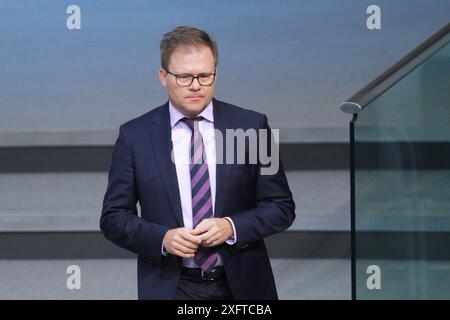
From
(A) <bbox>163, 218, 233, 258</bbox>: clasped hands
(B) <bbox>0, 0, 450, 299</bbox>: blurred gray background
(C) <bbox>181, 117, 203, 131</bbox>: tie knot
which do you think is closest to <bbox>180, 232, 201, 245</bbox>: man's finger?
(A) <bbox>163, 218, 233, 258</bbox>: clasped hands

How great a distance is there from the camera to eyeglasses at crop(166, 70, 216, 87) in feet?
10.0

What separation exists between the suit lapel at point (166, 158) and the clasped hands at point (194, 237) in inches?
3.5

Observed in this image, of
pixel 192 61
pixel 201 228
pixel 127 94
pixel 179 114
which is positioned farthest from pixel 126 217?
pixel 127 94

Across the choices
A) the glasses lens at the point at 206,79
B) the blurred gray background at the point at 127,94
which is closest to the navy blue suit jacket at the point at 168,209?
the glasses lens at the point at 206,79

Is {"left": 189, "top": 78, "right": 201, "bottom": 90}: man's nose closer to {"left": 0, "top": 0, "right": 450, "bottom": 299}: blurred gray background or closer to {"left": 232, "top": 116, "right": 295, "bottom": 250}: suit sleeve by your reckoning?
{"left": 232, "top": 116, "right": 295, "bottom": 250}: suit sleeve

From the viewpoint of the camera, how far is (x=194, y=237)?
2.94 meters

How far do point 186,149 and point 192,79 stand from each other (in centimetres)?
22

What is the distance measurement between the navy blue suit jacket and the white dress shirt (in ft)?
0.12

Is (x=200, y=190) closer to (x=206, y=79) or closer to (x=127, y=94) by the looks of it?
(x=206, y=79)

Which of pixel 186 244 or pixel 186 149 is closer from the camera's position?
pixel 186 244

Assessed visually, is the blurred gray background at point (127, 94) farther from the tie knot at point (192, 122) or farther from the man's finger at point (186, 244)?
the man's finger at point (186, 244)

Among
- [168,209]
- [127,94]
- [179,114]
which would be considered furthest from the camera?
[127,94]

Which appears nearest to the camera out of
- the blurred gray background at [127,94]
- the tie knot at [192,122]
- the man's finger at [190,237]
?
the man's finger at [190,237]

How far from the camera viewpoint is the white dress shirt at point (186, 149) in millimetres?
3076
